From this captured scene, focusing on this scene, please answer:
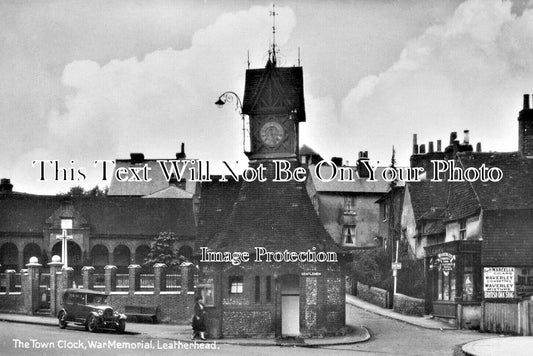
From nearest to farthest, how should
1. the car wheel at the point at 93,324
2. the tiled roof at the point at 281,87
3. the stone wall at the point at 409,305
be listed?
the car wheel at the point at 93,324 < the tiled roof at the point at 281,87 < the stone wall at the point at 409,305

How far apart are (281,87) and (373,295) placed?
69.2 ft

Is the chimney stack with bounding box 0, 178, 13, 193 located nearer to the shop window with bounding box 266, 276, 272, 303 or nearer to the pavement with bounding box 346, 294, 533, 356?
the pavement with bounding box 346, 294, 533, 356

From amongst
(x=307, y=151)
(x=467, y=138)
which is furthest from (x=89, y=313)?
(x=307, y=151)

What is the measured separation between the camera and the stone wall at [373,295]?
52466mm

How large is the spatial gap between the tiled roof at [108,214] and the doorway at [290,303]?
33887 mm

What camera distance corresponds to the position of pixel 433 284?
45.3m

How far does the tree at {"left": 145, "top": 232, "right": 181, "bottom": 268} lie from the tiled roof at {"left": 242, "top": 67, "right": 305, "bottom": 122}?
71.7ft

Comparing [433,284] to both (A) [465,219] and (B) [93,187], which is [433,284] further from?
(B) [93,187]

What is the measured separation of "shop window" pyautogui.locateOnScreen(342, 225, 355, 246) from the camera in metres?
84.9

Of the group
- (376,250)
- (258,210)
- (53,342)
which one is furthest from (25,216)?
(53,342)

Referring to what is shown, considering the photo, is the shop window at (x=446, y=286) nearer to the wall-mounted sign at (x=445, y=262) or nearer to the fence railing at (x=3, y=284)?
the wall-mounted sign at (x=445, y=262)

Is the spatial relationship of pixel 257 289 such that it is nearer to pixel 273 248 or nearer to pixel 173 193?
pixel 273 248

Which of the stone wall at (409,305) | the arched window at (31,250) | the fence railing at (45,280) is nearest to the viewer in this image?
the fence railing at (45,280)

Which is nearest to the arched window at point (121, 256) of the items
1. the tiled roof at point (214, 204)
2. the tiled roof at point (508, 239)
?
the tiled roof at point (214, 204)
